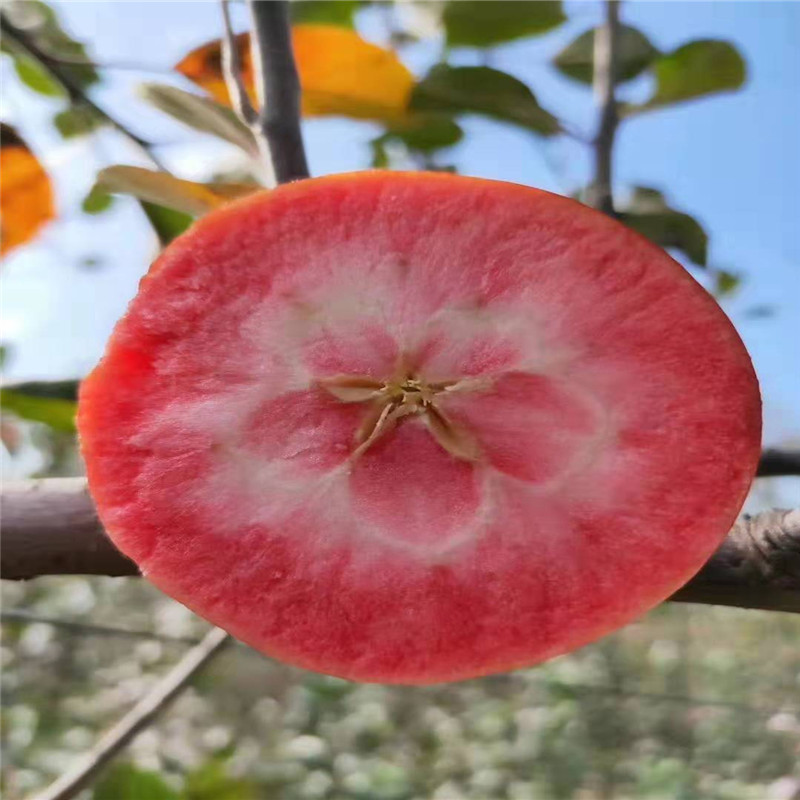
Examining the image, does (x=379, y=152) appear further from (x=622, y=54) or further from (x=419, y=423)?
(x=419, y=423)

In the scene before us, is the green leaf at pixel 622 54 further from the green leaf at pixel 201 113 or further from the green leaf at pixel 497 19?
the green leaf at pixel 201 113

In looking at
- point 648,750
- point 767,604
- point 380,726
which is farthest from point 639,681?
point 767,604

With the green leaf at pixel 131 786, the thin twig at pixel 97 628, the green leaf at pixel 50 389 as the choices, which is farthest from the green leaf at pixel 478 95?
the thin twig at pixel 97 628

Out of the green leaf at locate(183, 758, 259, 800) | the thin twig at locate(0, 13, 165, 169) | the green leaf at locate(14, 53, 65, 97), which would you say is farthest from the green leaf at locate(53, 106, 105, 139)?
the green leaf at locate(183, 758, 259, 800)

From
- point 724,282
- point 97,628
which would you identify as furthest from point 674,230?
point 97,628

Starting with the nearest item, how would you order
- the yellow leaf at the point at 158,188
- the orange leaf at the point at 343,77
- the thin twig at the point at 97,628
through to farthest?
the yellow leaf at the point at 158,188, the orange leaf at the point at 343,77, the thin twig at the point at 97,628

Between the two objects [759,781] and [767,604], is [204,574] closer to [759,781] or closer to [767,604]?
[767,604]

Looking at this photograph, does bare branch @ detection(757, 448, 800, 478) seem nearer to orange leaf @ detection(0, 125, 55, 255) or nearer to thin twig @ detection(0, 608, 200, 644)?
orange leaf @ detection(0, 125, 55, 255)

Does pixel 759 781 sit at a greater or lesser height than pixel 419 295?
lesser
